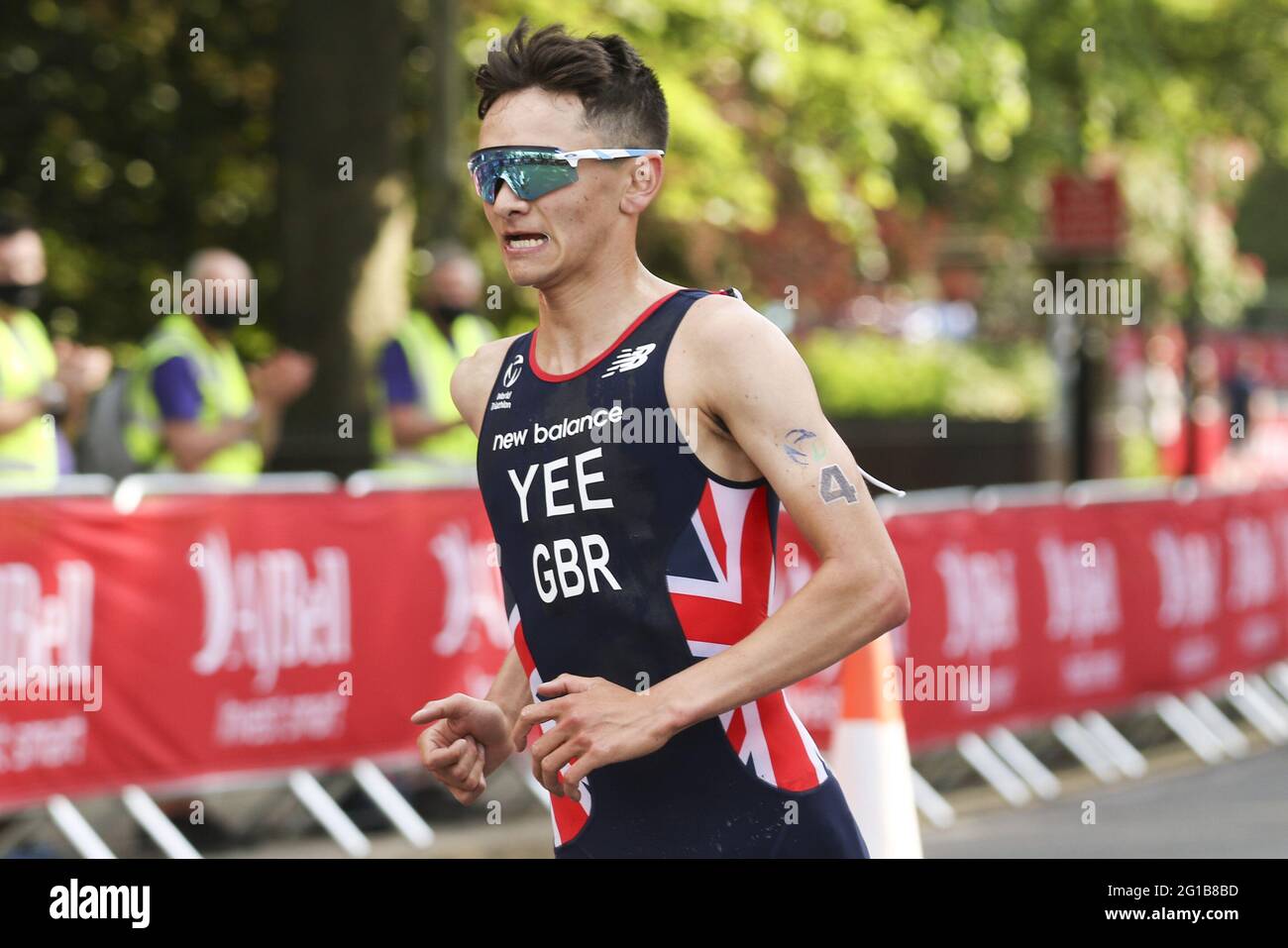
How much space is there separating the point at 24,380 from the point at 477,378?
533cm

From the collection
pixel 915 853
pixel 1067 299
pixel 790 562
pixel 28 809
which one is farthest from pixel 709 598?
pixel 1067 299

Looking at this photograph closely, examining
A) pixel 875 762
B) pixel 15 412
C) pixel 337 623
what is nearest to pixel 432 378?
pixel 337 623

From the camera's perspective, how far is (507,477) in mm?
3820

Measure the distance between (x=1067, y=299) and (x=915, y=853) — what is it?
11328 mm

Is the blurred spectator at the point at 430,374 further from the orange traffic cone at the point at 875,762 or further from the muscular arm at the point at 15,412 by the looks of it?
the orange traffic cone at the point at 875,762

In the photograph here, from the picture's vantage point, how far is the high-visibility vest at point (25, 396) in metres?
8.87

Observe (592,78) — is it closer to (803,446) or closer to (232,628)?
(803,446)

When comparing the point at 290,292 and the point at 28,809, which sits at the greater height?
the point at 290,292

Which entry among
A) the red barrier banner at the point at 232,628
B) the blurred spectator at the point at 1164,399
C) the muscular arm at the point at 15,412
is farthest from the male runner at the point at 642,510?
the blurred spectator at the point at 1164,399

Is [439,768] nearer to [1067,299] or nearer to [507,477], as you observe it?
[507,477]

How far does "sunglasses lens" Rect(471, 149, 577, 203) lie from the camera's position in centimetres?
366

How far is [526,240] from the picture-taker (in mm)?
3717

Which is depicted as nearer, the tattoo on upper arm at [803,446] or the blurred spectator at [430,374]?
the tattoo on upper arm at [803,446]

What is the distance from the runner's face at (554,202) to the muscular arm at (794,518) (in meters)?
0.25
